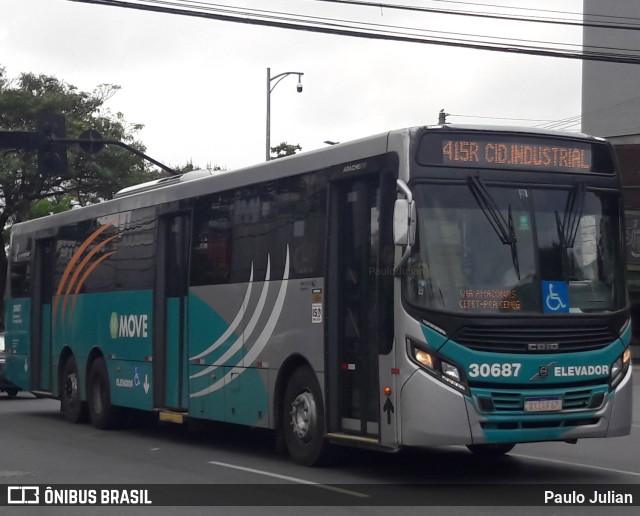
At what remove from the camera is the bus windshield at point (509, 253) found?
1091 cm

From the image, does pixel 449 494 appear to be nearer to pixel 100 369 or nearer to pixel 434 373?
pixel 434 373

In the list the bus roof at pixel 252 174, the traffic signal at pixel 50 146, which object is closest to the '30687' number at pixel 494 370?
the bus roof at pixel 252 174

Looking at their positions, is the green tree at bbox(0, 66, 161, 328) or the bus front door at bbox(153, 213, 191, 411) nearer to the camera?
the bus front door at bbox(153, 213, 191, 411)

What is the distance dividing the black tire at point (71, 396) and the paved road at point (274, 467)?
1998 millimetres

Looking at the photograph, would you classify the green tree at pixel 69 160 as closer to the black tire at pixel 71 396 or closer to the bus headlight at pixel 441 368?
the black tire at pixel 71 396

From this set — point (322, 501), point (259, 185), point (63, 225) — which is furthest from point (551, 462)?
point (63, 225)

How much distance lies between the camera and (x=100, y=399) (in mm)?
18641

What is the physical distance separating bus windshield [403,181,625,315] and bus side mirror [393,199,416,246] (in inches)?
13.1

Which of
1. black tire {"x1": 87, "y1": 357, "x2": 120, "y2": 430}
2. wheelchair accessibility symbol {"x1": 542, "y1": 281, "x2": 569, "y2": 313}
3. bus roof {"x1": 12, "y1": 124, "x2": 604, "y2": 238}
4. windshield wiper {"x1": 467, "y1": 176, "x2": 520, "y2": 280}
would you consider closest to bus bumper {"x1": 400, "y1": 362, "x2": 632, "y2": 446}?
wheelchair accessibility symbol {"x1": 542, "y1": 281, "x2": 569, "y2": 313}

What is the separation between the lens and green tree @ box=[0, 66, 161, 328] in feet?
143

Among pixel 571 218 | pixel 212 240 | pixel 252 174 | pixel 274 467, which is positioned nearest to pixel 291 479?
pixel 274 467

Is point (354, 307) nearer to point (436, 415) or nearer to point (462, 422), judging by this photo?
point (436, 415)

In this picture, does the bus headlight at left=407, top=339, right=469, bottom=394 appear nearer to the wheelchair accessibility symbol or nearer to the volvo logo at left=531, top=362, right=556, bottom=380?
the volvo logo at left=531, top=362, right=556, bottom=380

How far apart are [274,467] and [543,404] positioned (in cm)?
349
